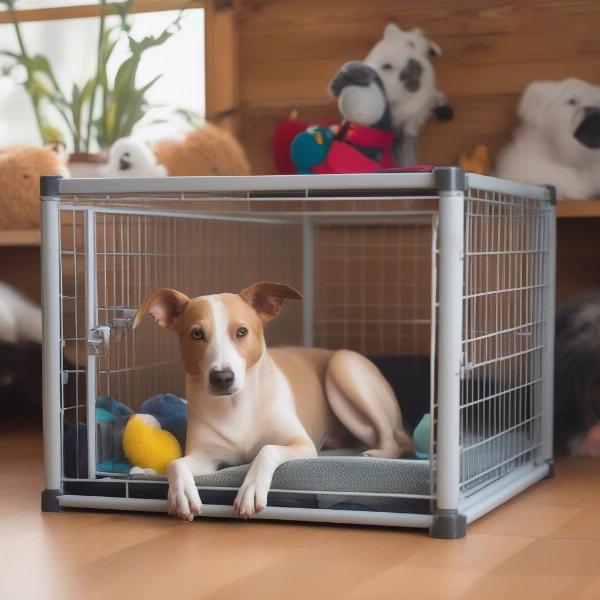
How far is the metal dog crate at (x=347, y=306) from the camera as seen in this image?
2.04m

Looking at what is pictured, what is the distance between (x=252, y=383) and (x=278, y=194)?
1.36 ft

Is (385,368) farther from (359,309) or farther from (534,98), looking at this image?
(534,98)

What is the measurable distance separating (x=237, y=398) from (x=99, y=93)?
5.28 ft


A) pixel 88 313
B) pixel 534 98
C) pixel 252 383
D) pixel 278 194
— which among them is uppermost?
pixel 534 98

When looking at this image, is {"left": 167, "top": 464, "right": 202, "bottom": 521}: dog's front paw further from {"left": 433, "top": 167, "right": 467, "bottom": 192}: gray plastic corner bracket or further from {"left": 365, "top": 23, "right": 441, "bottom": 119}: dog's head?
{"left": 365, "top": 23, "right": 441, "bottom": 119}: dog's head

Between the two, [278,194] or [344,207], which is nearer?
[278,194]

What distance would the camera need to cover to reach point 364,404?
2.49 metres

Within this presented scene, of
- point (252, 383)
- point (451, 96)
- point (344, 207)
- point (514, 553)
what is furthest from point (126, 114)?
point (514, 553)

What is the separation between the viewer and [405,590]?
167 centimetres

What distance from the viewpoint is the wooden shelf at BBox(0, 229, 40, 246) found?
3.11 m

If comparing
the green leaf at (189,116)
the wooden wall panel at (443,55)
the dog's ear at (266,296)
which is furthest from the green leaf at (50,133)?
the dog's ear at (266,296)

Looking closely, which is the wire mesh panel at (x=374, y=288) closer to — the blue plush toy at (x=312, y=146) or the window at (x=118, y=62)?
the blue plush toy at (x=312, y=146)

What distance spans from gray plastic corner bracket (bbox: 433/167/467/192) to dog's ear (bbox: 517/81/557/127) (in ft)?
3.73

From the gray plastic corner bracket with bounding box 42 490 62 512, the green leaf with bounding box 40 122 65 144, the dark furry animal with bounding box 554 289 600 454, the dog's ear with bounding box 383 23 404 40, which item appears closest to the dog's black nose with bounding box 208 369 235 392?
the gray plastic corner bracket with bounding box 42 490 62 512
